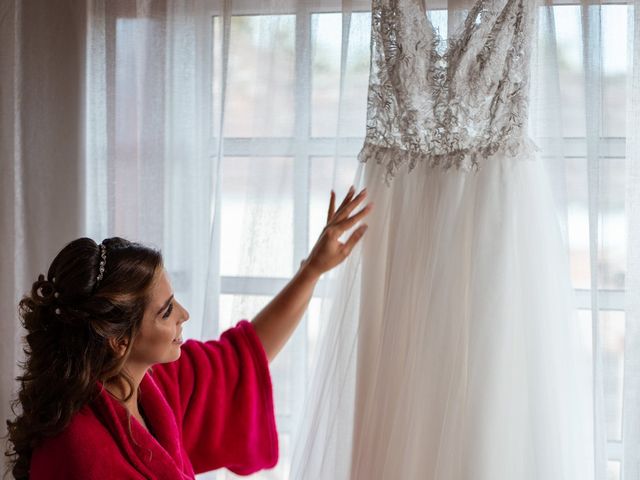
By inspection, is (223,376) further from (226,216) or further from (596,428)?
(596,428)

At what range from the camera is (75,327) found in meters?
1.32

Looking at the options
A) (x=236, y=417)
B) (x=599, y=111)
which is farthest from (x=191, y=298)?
(x=599, y=111)

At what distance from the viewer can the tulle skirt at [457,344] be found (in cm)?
134

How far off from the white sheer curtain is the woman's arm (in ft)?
0.15

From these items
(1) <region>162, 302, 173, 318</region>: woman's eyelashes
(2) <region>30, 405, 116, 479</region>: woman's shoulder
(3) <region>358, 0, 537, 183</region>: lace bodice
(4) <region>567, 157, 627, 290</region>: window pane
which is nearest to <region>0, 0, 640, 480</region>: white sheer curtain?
(4) <region>567, 157, 627, 290</region>: window pane

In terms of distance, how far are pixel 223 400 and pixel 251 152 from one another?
20.1 inches

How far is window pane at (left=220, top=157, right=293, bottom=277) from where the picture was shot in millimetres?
1670

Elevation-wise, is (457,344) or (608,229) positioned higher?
(608,229)

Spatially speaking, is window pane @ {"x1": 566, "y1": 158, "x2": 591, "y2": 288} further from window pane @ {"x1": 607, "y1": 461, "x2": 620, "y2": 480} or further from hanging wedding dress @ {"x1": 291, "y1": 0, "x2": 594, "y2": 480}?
window pane @ {"x1": 607, "y1": 461, "x2": 620, "y2": 480}

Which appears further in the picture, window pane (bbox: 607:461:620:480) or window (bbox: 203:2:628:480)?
window (bbox: 203:2:628:480)

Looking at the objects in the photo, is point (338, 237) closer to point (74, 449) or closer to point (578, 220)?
point (578, 220)

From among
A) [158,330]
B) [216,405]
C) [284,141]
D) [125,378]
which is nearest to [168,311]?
[158,330]

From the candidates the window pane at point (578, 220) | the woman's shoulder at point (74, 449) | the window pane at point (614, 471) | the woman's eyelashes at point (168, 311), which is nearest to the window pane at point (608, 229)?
the window pane at point (578, 220)

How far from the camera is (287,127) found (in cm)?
166
